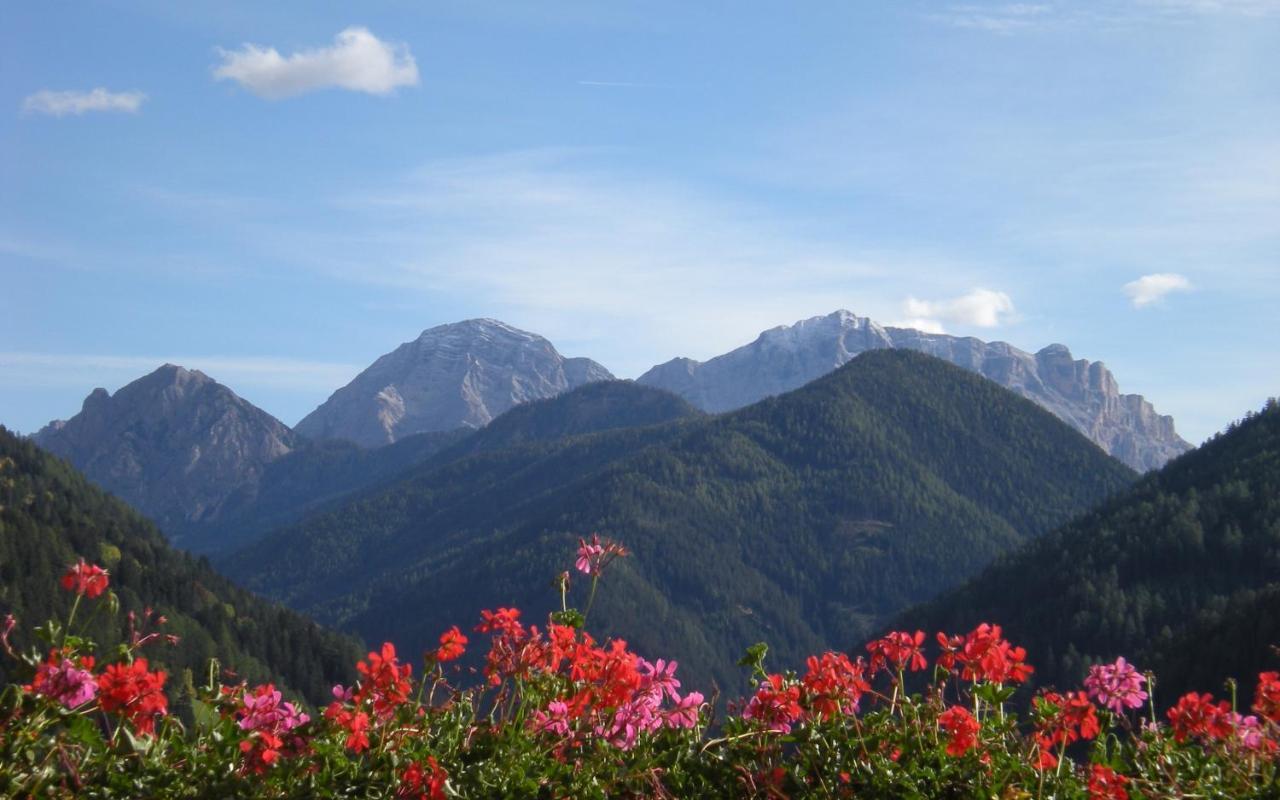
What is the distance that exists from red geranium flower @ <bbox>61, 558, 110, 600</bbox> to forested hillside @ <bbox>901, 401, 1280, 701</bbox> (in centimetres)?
11429

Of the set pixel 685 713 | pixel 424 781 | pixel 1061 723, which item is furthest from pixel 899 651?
pixel 424 781

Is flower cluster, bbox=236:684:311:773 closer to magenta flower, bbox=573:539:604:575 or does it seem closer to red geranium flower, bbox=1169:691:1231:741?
magenta flower, bbox=573:539:604:575

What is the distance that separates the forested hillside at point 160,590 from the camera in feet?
405

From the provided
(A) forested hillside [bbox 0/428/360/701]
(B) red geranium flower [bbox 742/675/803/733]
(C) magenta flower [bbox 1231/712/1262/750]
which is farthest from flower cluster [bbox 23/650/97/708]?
(A) forested hillside [bbox 0/428/360/701]

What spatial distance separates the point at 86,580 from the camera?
6484mm

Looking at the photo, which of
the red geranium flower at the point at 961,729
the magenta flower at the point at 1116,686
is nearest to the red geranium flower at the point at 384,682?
the red geranium flower at the point at 961,729

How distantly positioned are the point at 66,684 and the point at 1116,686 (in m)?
5.51

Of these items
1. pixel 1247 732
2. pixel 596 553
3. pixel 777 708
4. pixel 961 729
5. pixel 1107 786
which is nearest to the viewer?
pixel 1107 786

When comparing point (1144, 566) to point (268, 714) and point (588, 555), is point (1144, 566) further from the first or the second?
point (268, 714)

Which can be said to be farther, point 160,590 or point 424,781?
point 160,590

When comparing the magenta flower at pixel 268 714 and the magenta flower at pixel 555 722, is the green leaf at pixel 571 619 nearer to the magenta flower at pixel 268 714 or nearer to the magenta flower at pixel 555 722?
the magenta flower at pixel 555 722

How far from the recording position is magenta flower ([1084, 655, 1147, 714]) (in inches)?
284

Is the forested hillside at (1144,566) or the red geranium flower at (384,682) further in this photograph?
the forested hillside at (1144,566)

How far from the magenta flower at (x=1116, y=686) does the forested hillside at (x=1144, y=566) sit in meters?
111
